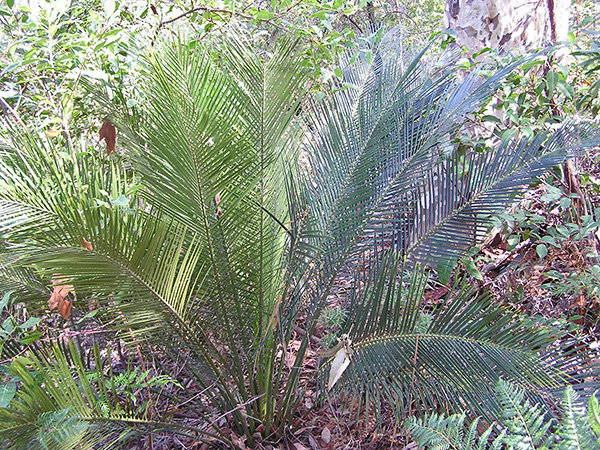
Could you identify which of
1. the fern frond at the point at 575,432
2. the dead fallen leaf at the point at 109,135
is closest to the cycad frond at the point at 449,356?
the fern frond at the point at 575,432

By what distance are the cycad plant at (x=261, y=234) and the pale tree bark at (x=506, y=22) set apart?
107cm

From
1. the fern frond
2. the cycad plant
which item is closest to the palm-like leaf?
the cycad plant

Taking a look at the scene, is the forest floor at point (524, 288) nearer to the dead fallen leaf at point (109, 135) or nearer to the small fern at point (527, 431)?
the small fern at point (527, 431)

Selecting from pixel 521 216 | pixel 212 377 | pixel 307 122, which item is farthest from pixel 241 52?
pixel 521 216

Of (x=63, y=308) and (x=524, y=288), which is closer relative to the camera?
(x=63, y=308)

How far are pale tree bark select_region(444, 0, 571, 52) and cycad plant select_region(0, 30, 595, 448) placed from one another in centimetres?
107

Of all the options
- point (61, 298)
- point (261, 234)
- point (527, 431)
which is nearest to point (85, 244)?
point (61, 298)

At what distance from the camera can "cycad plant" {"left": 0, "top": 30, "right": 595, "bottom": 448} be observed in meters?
1.59

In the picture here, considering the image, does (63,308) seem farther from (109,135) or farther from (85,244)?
(109,135)

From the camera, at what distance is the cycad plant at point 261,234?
1.59 metres

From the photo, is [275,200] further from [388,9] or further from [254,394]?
[388,9]

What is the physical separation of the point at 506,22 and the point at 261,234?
8.09 feet

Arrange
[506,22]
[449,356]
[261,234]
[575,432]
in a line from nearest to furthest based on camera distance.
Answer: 1. [575,432]
2. [449,356]
3. [261,234]
4. [506,22]

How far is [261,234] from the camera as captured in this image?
1.99 metres
